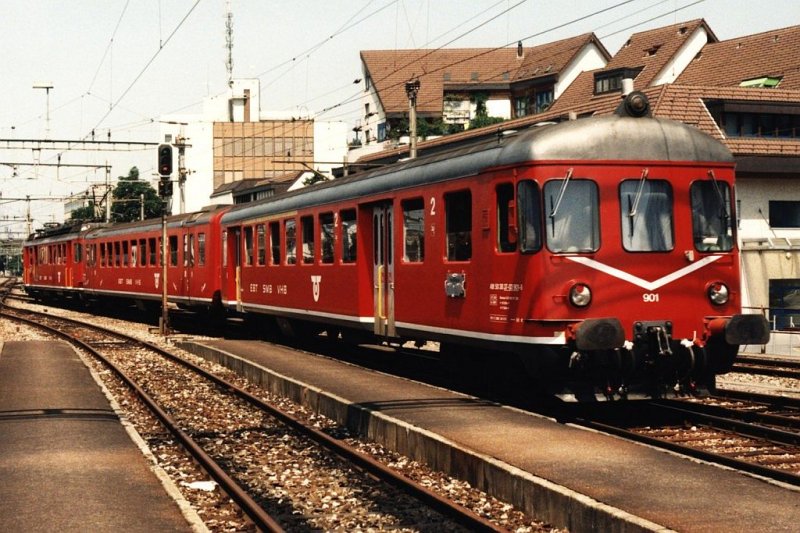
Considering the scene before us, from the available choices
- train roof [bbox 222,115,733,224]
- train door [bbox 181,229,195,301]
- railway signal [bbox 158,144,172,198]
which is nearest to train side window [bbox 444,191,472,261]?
train roof [bbox 222,115,733,224]

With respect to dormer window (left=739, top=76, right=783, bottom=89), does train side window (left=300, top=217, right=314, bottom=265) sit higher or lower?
lower

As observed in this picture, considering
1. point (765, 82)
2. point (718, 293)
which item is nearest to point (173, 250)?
point (718, 293)

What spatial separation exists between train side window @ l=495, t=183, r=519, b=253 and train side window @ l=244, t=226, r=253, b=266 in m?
12.5

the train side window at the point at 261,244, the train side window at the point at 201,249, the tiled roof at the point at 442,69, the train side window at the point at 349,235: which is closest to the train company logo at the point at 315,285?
the train side window at the point at 349,235

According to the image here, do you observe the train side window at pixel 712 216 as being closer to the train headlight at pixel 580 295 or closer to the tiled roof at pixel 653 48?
the train headlight at pixel 580 295

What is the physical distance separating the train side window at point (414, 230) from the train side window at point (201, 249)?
44.2ft

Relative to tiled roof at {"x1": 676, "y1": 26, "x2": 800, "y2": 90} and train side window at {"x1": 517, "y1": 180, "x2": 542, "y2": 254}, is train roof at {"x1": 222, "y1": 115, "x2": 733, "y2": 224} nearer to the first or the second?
train side window at {"x1": 517, "y1": 180, "x2": 542, "y2": 254}

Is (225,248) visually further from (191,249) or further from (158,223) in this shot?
(158,223)

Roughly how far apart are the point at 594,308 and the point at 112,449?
194 inches

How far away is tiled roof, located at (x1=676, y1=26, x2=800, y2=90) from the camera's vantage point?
2044 inches

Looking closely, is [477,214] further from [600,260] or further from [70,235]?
[70,235]

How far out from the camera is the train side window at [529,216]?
11.5 metres

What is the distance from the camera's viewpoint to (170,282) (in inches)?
1243

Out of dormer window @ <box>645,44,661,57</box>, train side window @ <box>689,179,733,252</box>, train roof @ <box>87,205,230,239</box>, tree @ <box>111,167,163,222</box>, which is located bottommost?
train side window @ <box>689,179,733,252</box>
